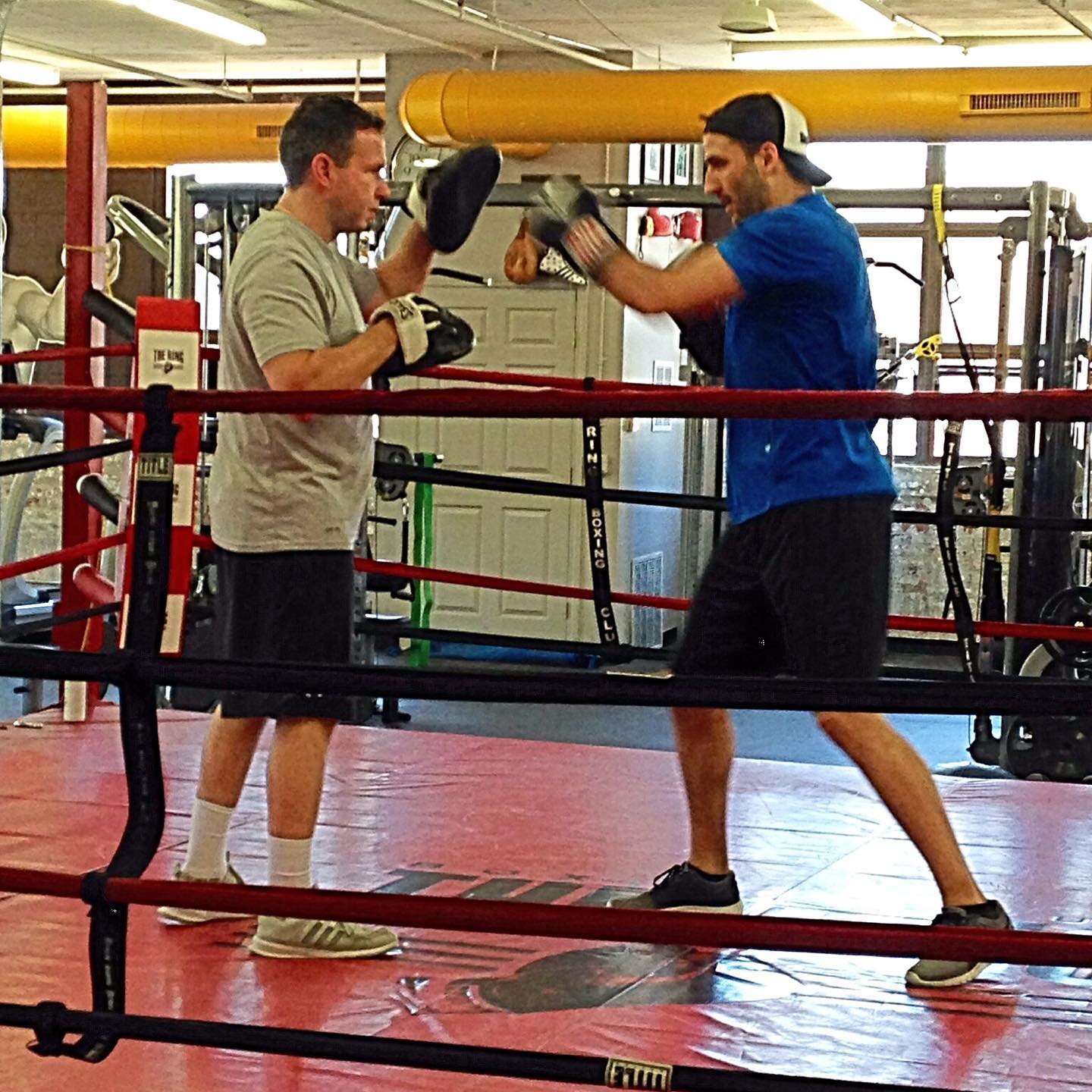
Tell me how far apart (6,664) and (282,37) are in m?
8.33

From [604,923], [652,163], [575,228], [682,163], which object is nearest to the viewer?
[604,923]

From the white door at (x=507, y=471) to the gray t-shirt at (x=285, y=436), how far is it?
658 centimetres

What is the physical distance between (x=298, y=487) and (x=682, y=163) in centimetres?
804

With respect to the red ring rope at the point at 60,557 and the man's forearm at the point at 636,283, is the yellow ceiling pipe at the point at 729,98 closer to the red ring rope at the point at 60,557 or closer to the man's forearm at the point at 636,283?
the red ring rope at the point at 60,557

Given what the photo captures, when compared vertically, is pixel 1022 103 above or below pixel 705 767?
above

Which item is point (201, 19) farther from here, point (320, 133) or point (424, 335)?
point (424, 335)

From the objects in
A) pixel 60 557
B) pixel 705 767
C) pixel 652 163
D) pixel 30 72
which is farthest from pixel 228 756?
pixel 30 72

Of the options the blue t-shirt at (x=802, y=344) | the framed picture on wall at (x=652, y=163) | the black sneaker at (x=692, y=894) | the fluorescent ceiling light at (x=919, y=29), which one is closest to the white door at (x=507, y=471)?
the framed picture on wall at (x=652, y=163)

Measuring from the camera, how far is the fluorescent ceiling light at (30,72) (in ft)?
35.0

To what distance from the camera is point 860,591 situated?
2615mm

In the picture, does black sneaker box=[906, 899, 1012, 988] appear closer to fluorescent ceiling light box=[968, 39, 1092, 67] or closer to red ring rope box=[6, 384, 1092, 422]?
red ring rope box=[6, 384, 1092, 422]

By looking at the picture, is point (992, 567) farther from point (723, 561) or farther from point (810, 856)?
point (723, 561)

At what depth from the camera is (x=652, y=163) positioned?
9828 millimetres

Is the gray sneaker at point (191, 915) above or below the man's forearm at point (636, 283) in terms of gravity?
below
